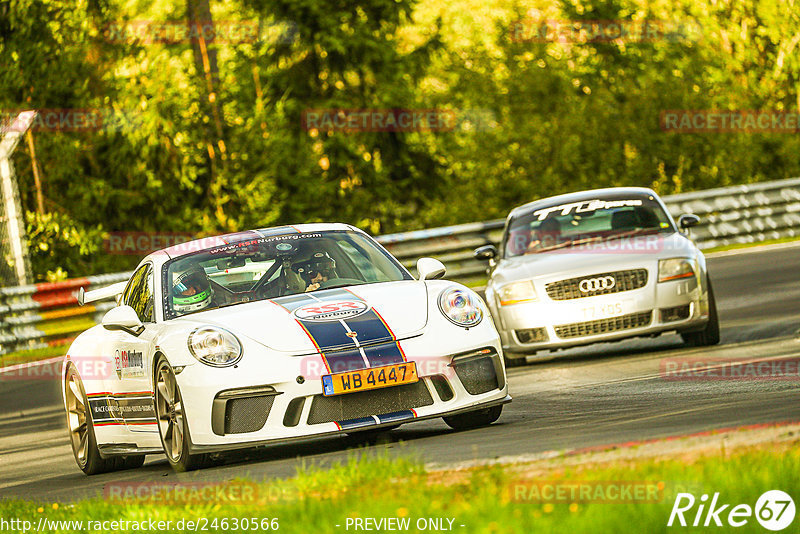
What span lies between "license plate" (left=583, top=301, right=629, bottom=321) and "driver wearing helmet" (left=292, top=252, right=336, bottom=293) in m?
3.78

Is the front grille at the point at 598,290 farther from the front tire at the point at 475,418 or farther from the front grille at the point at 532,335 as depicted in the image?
the front tire at the point at 475,418

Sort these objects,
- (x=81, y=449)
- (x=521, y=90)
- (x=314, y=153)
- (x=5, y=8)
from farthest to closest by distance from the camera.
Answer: (x=521, y=90) < (x=314, y=153) < (x=5, y=8) < (x=81, y=449)

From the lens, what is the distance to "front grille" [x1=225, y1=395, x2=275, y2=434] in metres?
7.84

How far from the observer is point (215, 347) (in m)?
7.99

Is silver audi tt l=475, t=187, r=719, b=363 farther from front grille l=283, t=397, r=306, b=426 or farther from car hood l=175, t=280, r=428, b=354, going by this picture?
front grille l=283, t=397, r=306, b=426

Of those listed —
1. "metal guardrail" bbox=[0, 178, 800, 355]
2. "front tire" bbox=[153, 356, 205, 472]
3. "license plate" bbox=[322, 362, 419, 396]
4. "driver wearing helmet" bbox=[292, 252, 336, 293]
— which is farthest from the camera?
"metal guardrail" bbox=[0, 178, 800, 355]

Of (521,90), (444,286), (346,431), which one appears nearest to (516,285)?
(444,286)

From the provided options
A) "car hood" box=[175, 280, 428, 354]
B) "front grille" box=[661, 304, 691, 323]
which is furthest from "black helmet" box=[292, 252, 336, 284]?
Result: "front grille" box=[661, 304, 691, 323]

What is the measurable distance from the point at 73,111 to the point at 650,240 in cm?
1670

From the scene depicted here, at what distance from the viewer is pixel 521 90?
35.6m

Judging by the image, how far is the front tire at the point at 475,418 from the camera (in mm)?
8617

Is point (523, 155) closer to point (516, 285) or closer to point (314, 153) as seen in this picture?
point (314, 153)

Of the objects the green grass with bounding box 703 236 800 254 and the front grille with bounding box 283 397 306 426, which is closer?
the front grille with bounding box 283 397 306 426

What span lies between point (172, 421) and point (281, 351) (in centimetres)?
91
